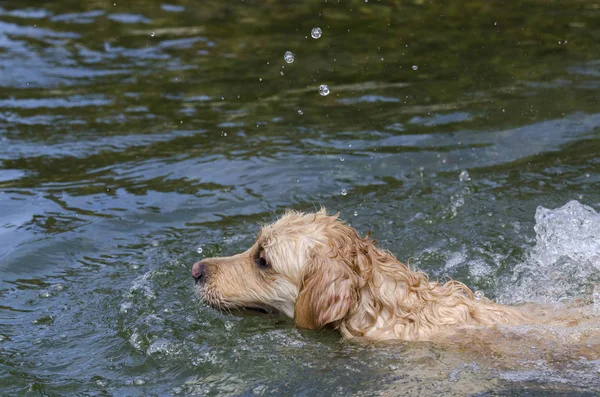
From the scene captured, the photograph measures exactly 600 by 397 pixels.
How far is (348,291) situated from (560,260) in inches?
113

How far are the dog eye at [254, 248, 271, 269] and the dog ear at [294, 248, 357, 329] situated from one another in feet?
1.68

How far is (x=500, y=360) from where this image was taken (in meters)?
5.86

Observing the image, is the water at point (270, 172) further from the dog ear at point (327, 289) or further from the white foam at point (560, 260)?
the dog ear at point (327, 289)

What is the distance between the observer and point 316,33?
15203mm

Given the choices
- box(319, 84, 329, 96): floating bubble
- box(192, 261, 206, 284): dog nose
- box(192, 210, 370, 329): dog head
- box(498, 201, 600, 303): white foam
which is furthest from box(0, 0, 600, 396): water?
box(192, 261, 206, 284): dog nose

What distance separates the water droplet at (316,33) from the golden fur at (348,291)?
9178 mm

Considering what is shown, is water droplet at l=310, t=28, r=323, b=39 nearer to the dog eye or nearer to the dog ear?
the dog eye

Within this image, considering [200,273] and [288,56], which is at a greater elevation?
[288,56]

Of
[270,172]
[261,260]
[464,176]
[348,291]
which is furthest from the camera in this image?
[270,172]

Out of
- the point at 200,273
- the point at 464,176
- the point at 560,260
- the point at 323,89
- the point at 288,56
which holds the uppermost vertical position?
the point at 288,56

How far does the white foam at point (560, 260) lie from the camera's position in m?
7.50


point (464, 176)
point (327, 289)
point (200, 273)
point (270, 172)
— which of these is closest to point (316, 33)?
point (270, 172)

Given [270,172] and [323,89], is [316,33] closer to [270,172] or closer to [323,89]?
[323,89]

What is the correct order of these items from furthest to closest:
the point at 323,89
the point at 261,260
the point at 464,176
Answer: the point at 323,89 < the point at 464,176 < the point at 261,260
